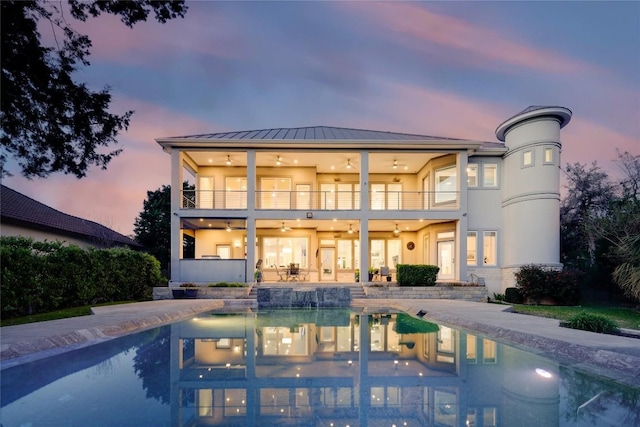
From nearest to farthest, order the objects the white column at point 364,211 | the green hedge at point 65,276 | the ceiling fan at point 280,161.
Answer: the green hedge at point 65,276 < the white column at point 364,211 < the ceiling fan at point 280,161

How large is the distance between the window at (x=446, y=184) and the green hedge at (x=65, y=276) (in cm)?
1346

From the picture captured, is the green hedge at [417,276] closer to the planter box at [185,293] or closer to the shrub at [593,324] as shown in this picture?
the shrub at [593,324]

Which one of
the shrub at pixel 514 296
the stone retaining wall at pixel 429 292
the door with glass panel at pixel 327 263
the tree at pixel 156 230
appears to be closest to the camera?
the stone retaining wall at pixel 429 292

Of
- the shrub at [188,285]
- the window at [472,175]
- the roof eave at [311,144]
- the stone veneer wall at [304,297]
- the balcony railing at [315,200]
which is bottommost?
the stone veneer wall at [304,297]

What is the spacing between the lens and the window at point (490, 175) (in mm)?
17125

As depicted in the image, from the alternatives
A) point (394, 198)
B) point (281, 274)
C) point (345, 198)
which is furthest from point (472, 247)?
point (281, 274)

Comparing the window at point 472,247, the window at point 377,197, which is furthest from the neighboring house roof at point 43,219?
the window at point 472,247

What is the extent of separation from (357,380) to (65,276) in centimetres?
1028

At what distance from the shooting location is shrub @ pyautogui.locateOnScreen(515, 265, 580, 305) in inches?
538

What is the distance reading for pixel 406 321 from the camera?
9625mm

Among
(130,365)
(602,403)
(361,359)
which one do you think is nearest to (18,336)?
(130,365)

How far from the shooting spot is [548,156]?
15.5 metres

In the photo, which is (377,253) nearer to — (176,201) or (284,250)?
(284,250)

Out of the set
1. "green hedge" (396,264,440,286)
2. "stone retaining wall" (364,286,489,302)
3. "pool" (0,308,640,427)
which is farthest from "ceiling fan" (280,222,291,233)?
"pool" (0,308,640,427)
